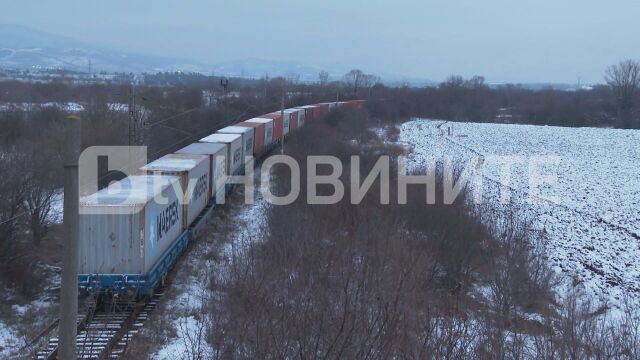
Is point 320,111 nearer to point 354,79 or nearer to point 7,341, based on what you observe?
point 7,341

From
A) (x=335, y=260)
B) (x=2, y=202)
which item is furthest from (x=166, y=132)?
(x=335, y=260)

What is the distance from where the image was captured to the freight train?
35.4ft

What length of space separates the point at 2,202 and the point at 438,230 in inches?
423

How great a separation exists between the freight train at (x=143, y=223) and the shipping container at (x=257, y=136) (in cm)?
878

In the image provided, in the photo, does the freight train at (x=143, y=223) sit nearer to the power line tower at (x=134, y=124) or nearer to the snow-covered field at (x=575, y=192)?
the power line tower at (x=134, y=124)

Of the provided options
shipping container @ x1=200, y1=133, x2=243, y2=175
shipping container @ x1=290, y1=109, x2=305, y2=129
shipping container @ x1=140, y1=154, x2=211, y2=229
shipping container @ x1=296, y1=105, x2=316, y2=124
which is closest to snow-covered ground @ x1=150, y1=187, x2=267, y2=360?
shipping container @ x1=140, y1=154, x2=211, y2=229

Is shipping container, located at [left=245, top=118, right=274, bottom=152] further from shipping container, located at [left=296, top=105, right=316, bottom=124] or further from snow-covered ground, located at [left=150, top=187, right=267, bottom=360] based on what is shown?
shipping container, located at [left=296, top=105, right=316, bottom=124]

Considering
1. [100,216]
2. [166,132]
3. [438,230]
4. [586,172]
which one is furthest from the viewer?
[586,172]

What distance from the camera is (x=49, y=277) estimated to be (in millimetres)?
13961

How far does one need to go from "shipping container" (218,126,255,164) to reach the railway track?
1199cm

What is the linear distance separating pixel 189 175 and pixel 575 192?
2038 centimetres

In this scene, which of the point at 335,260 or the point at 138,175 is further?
the point at 138,175

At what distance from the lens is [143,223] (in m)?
11.0

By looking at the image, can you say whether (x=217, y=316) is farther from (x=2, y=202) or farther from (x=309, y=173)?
(x=309, y=173)
